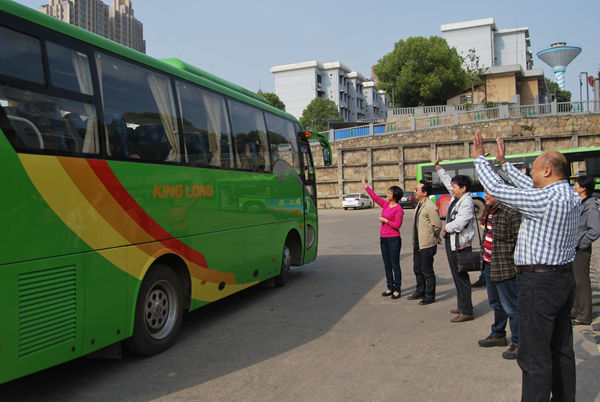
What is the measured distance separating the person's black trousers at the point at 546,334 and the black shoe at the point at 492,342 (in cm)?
184

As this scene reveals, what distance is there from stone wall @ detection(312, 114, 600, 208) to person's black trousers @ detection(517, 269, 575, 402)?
30.9 m

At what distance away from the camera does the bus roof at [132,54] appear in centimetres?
396

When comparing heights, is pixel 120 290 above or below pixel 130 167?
below

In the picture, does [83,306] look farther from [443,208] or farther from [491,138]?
[491,138]

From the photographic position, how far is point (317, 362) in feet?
15.9

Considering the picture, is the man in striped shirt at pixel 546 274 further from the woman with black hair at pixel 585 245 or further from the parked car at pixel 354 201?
the parked car at pixel 354 201

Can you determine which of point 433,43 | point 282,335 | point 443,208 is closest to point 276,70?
point 433,43

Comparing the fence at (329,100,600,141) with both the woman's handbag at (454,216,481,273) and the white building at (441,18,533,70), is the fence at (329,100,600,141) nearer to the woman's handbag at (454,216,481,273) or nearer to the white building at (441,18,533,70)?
the woman's handbag at (454,216,481,273)

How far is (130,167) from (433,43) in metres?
61.8

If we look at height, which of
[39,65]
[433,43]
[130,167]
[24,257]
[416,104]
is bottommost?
[24,257]

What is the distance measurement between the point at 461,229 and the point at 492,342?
1.51 m

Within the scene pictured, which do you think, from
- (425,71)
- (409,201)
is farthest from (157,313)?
(425,71)

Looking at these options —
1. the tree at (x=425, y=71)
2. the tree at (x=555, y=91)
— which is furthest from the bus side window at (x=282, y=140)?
the tree at (x=555, y=91)

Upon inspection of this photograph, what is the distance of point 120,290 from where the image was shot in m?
4.72
